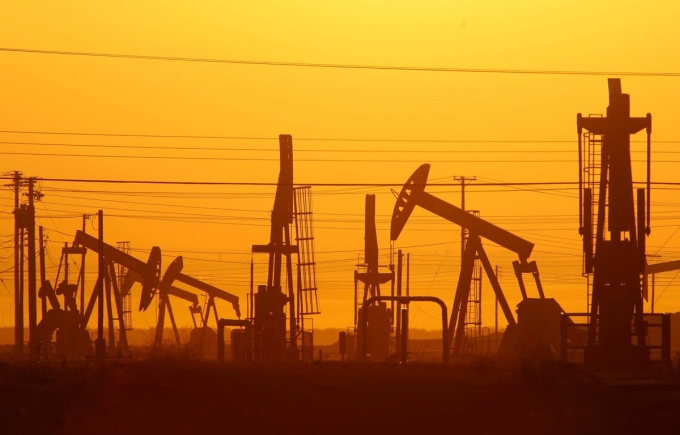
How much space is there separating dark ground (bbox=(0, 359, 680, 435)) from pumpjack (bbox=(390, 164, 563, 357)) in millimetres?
14941

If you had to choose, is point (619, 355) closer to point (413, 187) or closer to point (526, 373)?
point (526, 373)

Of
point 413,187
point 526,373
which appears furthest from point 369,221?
point 526,373

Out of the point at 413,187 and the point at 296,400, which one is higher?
the point at 413,187

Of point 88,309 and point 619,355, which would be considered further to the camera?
point 88,309

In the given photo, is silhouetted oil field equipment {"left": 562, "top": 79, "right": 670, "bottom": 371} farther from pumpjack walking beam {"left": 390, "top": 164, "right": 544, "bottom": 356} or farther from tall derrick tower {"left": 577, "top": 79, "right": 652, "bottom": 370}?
pumpjack walking beam {"left": 390, "top": 164, "right": 544, "bottom": 356}

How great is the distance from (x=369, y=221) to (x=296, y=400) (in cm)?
2083

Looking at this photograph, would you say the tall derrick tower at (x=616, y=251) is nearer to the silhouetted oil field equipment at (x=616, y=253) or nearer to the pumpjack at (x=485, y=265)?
the silhouetted oil field equipment at (x=616, y=253)

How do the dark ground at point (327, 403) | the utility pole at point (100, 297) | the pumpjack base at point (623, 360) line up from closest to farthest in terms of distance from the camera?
the dark ground at point (327, 403) < the pumpjack base at point (623, 360) < the utility pole at point (100, 297)

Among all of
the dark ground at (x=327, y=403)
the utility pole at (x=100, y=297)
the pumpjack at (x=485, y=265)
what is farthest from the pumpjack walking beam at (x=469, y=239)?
the dark ground at (x=327, y=403)

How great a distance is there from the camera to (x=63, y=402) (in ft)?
50.9

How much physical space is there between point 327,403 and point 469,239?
19.5 m

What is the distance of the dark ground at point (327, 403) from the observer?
48.8 ft

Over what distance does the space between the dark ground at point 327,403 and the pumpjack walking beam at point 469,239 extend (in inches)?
629

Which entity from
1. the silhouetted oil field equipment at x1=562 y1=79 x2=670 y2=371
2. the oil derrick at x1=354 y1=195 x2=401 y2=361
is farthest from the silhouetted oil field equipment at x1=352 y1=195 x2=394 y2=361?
the silhouetted oil field equipment at x1=562 y1=79 x2=670 y2=371
